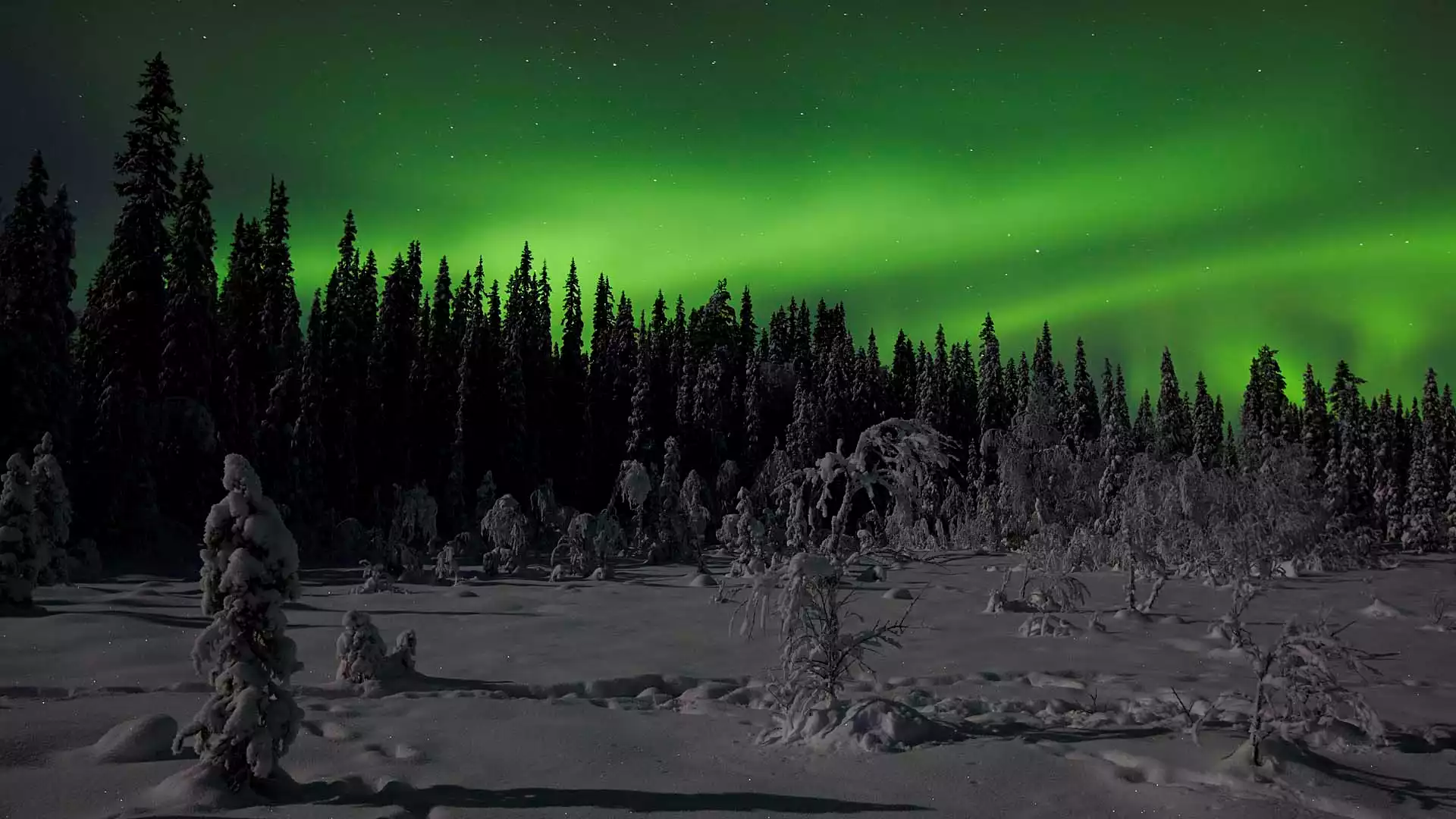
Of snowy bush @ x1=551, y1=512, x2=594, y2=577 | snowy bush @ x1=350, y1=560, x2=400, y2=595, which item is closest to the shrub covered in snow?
snowy bush @ x1=350, y1=560, x2=400, y2=595

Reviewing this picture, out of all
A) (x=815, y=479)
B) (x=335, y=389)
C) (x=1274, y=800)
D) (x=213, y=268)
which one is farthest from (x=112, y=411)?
(x=1274, y=800)

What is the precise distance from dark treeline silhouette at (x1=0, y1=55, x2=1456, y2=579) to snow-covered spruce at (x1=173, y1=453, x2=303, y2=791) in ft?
79.3

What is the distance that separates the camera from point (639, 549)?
128 feet

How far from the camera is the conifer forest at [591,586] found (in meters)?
7.41

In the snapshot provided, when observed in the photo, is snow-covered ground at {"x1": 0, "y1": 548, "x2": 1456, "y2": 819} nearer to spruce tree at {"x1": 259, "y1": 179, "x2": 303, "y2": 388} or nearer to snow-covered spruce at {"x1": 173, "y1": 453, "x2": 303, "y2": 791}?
snow-covered spruce at {"x1": 173, "y1": 453, "x2": 303, "y2": 791}

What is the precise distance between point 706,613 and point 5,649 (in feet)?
40.3

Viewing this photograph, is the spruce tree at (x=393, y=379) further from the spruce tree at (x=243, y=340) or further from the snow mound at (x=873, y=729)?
the snow mound at (x=873, y=729)

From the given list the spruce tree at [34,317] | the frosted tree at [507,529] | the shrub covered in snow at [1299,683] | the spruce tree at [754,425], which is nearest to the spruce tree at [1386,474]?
the spruce tree at [754,425]

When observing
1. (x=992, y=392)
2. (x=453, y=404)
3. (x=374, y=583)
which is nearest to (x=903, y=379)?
(x=992, y=392)

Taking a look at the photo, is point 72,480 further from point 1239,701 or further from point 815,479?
point 1239,701

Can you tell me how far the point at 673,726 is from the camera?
9688 mm

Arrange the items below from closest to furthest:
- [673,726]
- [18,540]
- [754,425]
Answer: [673,726] → [18,540] → [754,425]

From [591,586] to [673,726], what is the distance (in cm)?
1632

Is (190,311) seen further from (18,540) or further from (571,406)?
(571,406)
